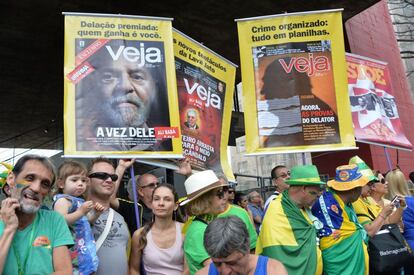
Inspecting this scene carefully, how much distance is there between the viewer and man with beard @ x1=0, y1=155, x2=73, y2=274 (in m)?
2.05

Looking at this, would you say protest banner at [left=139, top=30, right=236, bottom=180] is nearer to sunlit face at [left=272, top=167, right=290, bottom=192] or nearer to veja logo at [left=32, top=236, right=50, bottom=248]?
sunlit face at [left=272, top=167, right=290, bottom=192]

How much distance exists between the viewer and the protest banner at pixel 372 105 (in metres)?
5.62

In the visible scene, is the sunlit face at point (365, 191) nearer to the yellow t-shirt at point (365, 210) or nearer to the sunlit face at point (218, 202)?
the yellow t-shirt at point (365, 210)

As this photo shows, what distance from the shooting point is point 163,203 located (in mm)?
3008

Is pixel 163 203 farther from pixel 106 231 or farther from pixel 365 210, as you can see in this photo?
pixel 365 210

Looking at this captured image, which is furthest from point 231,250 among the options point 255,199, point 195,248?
point 255,199

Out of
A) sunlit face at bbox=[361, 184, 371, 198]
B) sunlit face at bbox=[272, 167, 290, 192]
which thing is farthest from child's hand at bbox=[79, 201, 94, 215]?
sunlit face at bbox=[272, 167, 290, 192]

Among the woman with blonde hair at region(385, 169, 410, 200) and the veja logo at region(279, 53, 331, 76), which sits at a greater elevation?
the veja logo at region(279, 53, 331, 76)

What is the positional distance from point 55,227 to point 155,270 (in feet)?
3.03

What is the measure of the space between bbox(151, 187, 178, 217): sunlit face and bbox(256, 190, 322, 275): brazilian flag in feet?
2.48

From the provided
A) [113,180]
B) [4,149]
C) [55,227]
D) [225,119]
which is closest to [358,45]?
[225,119]

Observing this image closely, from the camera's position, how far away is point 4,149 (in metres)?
20.0

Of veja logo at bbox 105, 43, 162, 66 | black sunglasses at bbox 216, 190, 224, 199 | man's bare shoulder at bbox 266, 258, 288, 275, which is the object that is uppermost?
veja logo at bbox 105, 43, 162, 66

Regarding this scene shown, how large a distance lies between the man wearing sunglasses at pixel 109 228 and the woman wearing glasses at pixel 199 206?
507 millimetres
